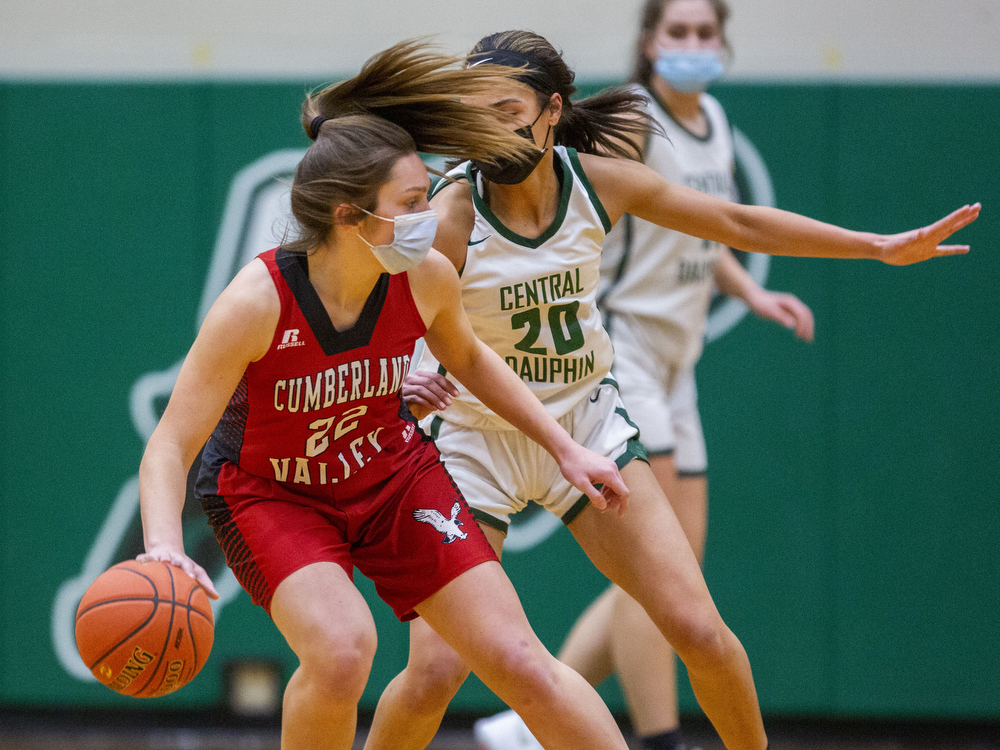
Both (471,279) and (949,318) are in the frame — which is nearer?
(471,279)

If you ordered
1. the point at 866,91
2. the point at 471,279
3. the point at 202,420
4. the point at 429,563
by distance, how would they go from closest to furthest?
the point at 202,420, the point at 429,563, the point at 471,279, the point at 866,91

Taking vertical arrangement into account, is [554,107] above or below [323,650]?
above

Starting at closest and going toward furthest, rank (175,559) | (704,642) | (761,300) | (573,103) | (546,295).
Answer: (175,559)
(704,642)
(546,295)
(573,103)
(761,300)

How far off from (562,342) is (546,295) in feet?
0.45

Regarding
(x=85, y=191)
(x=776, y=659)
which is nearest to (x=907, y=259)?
(x=776, y=659)

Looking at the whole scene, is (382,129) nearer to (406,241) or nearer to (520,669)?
(406,241)

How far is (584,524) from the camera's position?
291 cm

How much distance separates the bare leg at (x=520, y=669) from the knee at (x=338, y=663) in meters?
0.22

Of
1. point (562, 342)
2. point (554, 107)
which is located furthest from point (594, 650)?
point (554, 107)

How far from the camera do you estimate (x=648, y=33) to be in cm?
415

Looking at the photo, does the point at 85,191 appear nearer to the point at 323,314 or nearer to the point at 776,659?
the point at 323,314

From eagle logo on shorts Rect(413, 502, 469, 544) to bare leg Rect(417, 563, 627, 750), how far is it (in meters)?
0.11

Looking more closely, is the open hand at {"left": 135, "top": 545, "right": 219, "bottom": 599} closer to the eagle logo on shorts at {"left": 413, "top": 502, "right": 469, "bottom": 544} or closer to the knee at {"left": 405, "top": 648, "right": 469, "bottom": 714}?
the eagle logo on shorts at {"left": 413, "top": 502, "right": 469, "bottom": 544}

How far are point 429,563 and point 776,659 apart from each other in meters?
2.61
